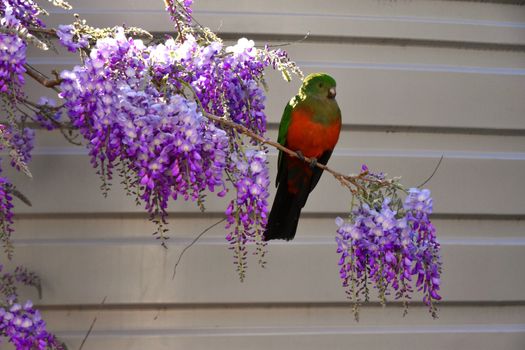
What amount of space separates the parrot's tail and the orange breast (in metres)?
0.15

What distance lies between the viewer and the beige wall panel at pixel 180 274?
293 centimetres

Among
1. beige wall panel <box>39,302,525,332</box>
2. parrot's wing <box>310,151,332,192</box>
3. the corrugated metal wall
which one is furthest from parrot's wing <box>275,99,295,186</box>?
beige wall panel <box>39,302,525,332</box>

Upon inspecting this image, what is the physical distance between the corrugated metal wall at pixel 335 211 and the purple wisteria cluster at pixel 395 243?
1382 mm

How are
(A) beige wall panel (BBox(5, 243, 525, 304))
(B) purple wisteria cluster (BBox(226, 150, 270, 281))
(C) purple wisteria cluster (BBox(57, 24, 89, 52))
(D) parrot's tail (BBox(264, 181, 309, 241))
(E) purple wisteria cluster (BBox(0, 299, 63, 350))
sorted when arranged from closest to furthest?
(B) purple wisteria cluster (BBox(226, 150, 270, 281)) → (C) purple wisteria cluster (BBox(57, 24, 89, 52)) → (E) purple wisteria cluster (BBox(0, 299, 63, 350)) → (D) parrot's tail (BBox(264, 181, 309, 241)) → (A) beige wall panel (BBox(5, 243, 525, 304))

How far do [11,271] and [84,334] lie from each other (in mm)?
388

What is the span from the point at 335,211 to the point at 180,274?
70cm

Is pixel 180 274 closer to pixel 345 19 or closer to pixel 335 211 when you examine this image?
pixel 335 211

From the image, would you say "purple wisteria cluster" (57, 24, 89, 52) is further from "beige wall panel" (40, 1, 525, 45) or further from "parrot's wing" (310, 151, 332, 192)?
"beige wall panel" (40, 1, 525, 45)

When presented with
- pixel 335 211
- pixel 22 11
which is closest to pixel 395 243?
pixel 22 11

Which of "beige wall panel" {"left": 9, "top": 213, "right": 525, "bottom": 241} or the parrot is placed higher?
the parrot

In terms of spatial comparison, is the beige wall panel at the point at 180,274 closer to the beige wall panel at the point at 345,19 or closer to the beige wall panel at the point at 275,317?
the beige wall panel at the point at 275,317

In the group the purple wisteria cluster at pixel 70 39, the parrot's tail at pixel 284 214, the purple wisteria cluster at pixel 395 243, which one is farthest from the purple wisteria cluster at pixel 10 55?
the parrot's tail at pixel 284 214

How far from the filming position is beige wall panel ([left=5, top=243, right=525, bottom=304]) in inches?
115

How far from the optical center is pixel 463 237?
3.14 m
